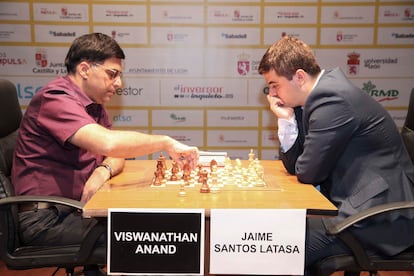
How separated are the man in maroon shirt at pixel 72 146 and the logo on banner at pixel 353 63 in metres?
3.18

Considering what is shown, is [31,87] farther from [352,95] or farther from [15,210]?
[352,95]

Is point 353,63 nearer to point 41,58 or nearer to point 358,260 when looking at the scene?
point 358,260

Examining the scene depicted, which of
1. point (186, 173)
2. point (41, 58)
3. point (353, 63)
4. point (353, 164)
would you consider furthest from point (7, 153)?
point (353, 63)

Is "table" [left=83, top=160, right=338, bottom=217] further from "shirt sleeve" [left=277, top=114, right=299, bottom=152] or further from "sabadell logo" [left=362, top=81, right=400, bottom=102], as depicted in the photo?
"sabadell logo" [left=362, top=81, right=400, bottom=102]

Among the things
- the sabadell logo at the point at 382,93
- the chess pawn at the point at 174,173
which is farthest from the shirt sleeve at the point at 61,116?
the sabadell logo at the point at 382,93

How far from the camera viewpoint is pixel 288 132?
2.36m

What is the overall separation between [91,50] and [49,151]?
595mm

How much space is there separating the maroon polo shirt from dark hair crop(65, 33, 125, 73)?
19cm

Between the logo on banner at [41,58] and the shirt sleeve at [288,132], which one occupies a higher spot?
the logo on banner at [41,58]

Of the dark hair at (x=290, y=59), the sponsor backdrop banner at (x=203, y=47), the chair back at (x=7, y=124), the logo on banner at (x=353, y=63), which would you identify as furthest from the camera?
the logo on banner at (x=353, y=63)

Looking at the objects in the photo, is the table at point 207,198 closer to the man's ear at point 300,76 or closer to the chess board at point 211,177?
the chess board at point 211,177

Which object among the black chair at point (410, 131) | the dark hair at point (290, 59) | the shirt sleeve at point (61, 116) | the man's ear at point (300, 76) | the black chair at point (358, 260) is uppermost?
the dark hair at point (290, 59)

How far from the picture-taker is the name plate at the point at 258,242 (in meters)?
1.70

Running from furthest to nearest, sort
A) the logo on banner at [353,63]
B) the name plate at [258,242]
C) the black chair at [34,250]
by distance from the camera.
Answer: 1. the logo on banner at [353,63]
2. the black chair at [34,250]
3. the name plate at [258,242]
